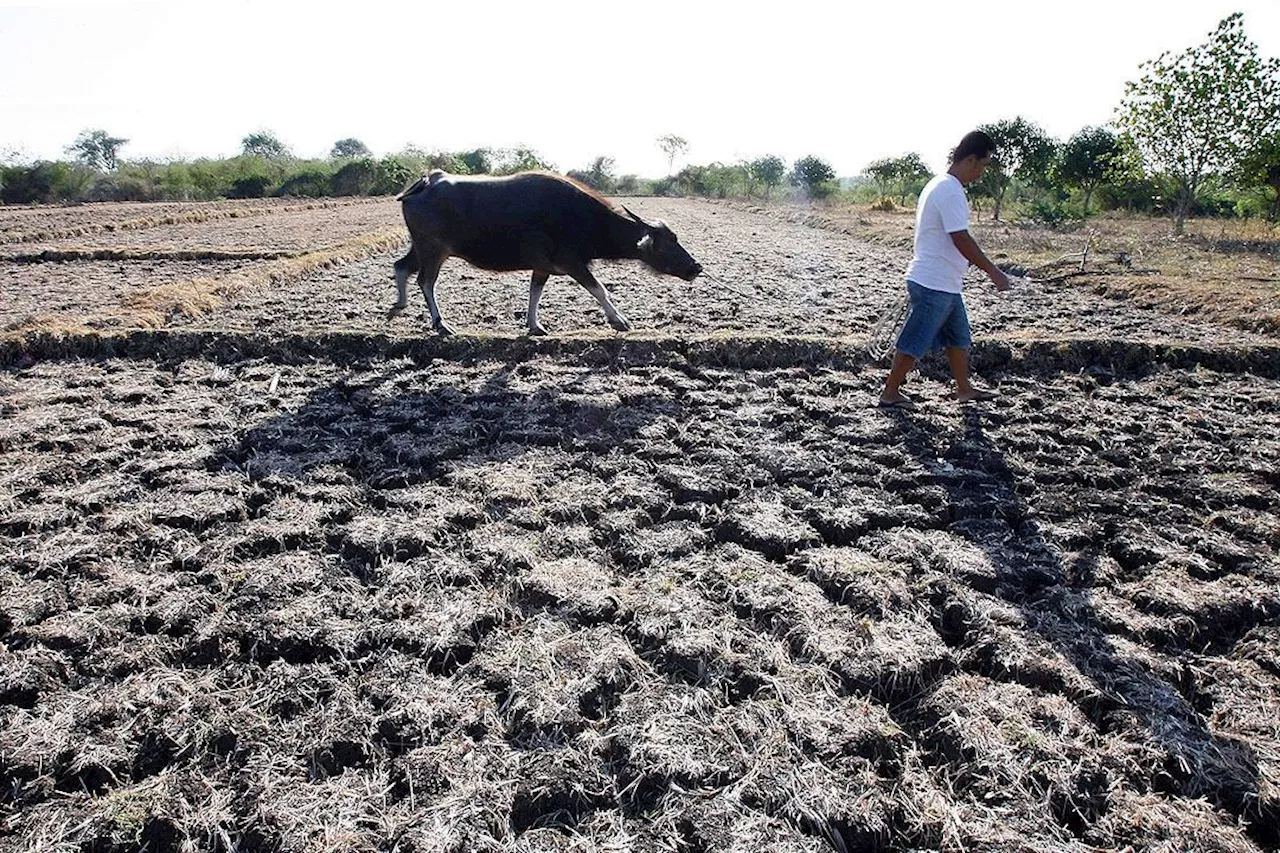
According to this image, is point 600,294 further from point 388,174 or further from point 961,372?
point 388,174

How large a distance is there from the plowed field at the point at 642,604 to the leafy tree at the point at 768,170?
52613mm

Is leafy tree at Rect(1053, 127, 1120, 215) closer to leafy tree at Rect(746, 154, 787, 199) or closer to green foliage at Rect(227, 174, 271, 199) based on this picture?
leafy tree at Rect(746, 154, 787, 199)

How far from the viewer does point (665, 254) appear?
638 cm

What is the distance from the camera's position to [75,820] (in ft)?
5.63

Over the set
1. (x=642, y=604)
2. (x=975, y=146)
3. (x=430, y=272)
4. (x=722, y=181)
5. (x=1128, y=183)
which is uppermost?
(x=722, y=181)

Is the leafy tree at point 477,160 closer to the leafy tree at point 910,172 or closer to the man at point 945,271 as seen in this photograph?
the leafy tree at point 910,172

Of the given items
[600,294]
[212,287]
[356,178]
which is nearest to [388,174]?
[356,178]

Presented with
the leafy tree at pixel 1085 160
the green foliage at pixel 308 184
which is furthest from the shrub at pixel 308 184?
the leafy tree at pixel 1085 160

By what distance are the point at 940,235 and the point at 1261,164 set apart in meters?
18.9

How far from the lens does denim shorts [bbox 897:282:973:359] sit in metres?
4.22

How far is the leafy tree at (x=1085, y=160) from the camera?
26.4 m

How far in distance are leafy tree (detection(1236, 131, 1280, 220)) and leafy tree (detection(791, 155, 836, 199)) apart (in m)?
33.8

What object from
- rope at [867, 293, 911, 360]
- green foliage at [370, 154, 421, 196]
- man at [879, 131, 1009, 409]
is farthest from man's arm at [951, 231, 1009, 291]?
green foliage at [370, 154, 421, 196]

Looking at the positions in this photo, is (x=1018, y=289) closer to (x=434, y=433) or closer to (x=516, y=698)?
(x=434, y=433)
